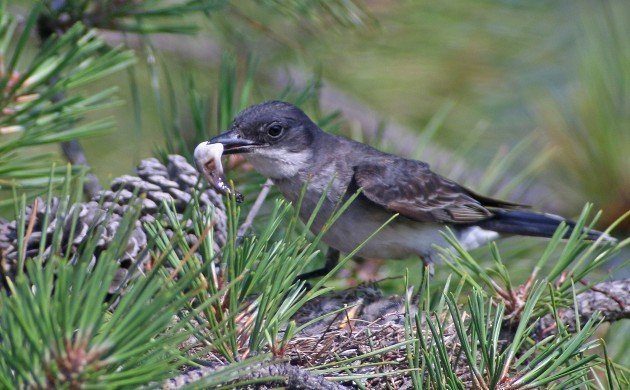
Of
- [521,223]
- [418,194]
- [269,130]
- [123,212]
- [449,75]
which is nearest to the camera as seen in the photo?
[123,212]

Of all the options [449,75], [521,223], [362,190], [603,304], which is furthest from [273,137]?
[449,75]

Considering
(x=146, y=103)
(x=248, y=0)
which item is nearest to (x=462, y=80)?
(x=248, y=0)

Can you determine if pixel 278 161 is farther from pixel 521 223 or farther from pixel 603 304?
pixel 603 304

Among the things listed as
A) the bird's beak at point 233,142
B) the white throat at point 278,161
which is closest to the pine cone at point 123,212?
the bird's beak at point 233,142

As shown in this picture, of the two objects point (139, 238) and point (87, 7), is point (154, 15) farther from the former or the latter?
point (139, 238)

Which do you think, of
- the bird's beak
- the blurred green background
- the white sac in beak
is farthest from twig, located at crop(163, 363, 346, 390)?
the blurred green background

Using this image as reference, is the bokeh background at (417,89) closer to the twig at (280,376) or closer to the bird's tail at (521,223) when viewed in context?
the bird's tail at (521,223)
